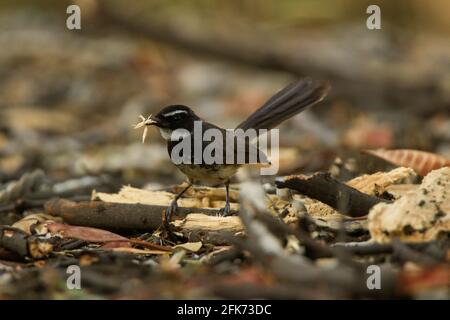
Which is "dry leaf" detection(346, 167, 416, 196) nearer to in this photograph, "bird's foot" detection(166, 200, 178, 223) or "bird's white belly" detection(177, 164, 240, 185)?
"bird's white belly" detection(177, 164, 240, 185)

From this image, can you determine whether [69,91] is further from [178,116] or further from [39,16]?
[178,116]

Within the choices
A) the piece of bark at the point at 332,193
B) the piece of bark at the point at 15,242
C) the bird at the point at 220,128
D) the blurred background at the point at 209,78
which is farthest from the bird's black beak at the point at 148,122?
the piece of bark at the point at 332,193

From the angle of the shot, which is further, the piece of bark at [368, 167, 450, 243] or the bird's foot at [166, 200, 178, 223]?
the bird's foot at [166, 200, 178, 223]

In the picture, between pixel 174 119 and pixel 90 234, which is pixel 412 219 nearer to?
pixel 90 234

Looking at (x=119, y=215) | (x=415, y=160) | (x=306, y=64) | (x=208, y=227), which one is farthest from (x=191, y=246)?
(x=306, y=64)

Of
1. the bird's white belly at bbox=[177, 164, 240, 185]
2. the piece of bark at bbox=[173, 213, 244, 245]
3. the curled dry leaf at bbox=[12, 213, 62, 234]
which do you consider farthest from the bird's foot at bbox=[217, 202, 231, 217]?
the curled dry leaf at bbox=[12, 213, 62, 234]
